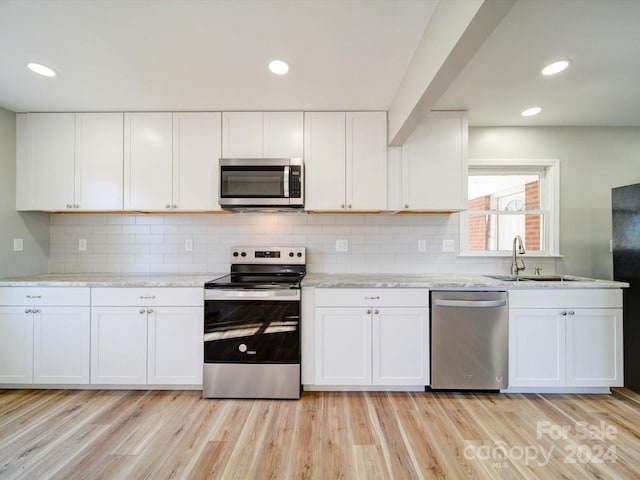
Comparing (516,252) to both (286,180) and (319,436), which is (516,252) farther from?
(319,436)

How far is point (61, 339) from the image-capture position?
7.17 ft

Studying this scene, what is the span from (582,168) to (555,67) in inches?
57.6

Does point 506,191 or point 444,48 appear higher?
point 444,48

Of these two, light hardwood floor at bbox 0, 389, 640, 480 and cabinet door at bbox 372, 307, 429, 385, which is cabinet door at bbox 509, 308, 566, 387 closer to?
light hardwood floor at bbox 0, 389, 640, 480

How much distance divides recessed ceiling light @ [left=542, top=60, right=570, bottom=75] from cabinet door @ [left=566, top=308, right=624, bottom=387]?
5.80 feet

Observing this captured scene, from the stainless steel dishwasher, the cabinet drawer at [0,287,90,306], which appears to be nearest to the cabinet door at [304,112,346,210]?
the stainless steel dishwasher

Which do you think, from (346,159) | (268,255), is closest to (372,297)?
(268,255)

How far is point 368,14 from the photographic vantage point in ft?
4.73

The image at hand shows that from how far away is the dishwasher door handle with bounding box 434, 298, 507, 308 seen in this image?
2127mm

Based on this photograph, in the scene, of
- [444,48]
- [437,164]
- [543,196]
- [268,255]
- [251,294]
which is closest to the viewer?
[444,48]

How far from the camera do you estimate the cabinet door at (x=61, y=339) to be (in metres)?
2.18

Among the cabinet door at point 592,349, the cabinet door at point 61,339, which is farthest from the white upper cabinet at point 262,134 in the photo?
the cabinet door at point 592,349

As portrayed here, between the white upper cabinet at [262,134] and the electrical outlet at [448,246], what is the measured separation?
1.66 meters

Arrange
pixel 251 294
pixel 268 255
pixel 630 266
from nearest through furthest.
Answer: pixel 251 294 → pixel 630 266 → pixel 268 255
